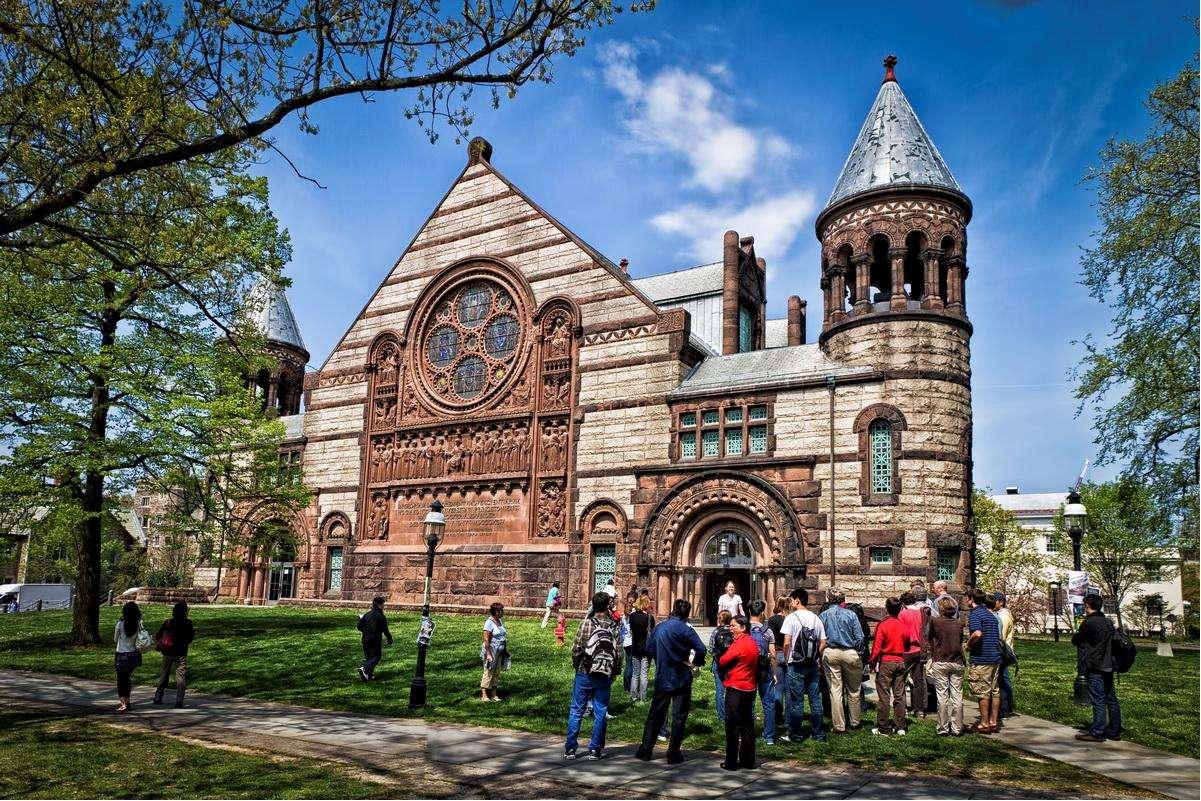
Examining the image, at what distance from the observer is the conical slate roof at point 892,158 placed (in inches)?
1084

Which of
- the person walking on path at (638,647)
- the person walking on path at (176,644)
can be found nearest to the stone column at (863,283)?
the person walking on path at (638,647)

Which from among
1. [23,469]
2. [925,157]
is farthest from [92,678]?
[925,157]

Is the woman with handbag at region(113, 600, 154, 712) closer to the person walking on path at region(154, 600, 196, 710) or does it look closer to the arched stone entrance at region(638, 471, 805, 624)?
the person walking on path at region(154, 600, 196, 710)

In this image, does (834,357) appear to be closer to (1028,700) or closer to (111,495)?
(1028,700)

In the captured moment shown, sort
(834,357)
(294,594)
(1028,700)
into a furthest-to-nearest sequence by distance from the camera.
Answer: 1. (294,594)
2. (834,357)
3. (1028,700)

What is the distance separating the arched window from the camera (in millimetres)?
25112

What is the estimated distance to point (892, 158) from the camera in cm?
2800

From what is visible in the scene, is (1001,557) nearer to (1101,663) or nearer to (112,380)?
(1101,663)

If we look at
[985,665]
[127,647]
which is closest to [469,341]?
[127,647]

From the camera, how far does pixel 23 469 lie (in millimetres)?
20531

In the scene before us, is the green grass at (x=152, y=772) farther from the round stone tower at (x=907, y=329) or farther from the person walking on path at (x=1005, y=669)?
the round stone tower at (x=907, y=329)

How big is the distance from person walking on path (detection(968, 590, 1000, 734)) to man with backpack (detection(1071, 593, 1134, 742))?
1116 mm

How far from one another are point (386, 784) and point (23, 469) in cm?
1631

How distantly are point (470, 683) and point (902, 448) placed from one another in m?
→ 14.6
